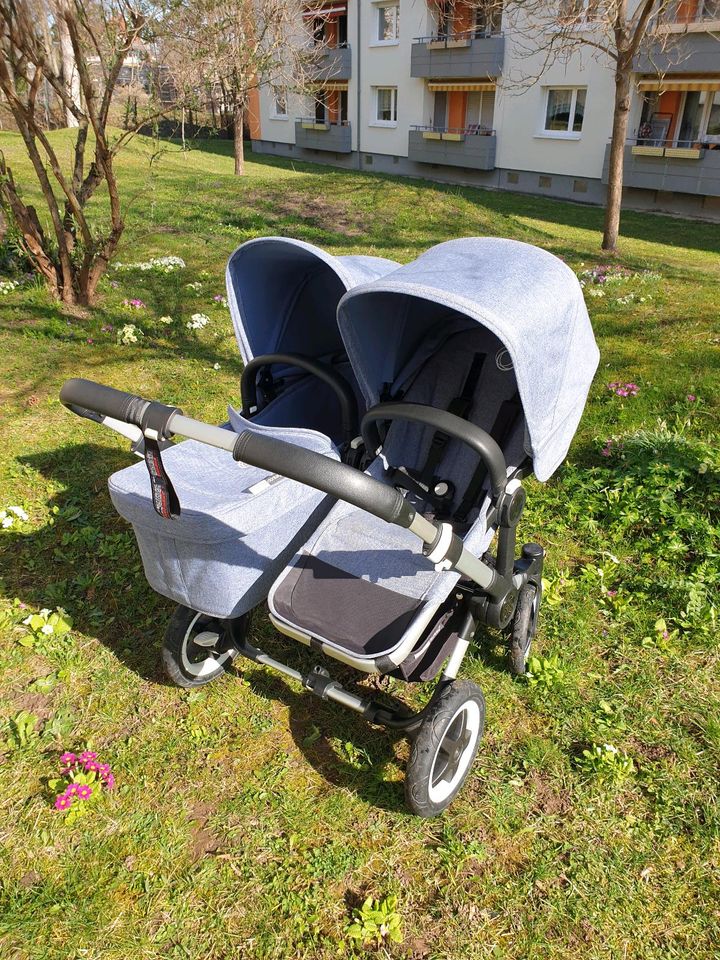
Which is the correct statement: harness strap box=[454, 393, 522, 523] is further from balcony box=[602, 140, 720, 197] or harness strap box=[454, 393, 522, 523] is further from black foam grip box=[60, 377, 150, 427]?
balcony box=[602, 140, 720, 197]

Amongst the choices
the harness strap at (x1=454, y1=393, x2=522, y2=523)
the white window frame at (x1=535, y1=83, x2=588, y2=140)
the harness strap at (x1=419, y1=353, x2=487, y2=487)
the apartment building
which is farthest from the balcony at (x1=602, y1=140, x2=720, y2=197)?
the harness strap at (x1=454, y1=393, x2=522, y2=523)

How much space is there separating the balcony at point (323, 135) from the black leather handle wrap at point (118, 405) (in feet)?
86.8

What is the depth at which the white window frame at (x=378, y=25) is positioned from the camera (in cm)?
2256

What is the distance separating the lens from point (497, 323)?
2.31 meters

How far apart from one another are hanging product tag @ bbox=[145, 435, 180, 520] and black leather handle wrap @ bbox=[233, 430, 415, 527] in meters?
0.42

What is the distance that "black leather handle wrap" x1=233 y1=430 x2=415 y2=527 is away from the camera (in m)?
1.69

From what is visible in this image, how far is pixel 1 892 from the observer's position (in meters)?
2.33

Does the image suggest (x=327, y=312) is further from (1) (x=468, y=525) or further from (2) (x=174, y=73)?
Result: (2) (x=174, y=73)

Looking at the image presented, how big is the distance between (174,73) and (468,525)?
9.75 meters

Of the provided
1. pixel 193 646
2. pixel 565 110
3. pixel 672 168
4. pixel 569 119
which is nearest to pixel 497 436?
pixel 193 646

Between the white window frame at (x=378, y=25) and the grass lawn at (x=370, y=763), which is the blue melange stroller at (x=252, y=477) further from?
the white window frame at (x=378, y=25)

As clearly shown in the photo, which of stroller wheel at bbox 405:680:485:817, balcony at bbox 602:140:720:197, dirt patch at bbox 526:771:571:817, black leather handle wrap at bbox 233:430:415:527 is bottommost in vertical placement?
dirt patch at bbox 526:771:571:817

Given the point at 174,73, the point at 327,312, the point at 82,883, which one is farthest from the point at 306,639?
the point at 174,73

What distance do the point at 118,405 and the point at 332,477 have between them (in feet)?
2.57
